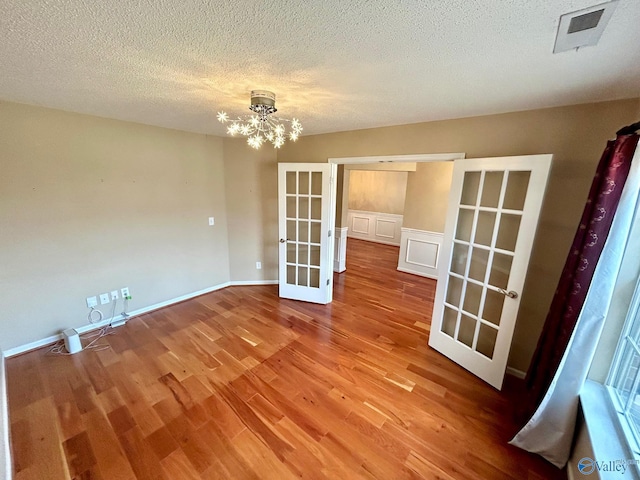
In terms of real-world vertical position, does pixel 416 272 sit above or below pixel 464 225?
below

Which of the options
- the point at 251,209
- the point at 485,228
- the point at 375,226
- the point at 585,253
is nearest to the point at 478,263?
the point at 485,228

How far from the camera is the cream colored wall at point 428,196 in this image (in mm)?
4414

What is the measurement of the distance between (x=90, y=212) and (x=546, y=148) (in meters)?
4.22

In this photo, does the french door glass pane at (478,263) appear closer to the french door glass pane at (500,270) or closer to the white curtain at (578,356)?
the french door glass pane at (500,270)

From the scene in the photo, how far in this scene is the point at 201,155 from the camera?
11.2 feet

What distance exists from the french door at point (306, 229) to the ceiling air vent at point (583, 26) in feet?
7.42

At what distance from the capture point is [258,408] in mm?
1910

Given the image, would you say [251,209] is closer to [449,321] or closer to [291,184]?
[291,184]

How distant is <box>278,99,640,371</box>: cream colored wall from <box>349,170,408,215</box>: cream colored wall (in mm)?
4571

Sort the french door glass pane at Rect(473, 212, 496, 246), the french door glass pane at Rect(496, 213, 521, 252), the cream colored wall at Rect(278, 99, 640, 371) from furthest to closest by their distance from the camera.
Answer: the french door glass pane at Rect(473, 212, 496, 246), the french door glass pane at Rect(496, 213, 521, 252), the cream colored wall at Rect(278, 99, 640, 371)

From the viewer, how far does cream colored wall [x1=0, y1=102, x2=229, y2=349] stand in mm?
2246

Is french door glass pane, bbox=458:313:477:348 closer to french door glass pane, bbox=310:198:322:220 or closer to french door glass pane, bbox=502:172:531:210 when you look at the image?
french door glass pane, bbox=502:172:531:210

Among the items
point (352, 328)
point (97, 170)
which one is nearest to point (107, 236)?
point (97, 170)

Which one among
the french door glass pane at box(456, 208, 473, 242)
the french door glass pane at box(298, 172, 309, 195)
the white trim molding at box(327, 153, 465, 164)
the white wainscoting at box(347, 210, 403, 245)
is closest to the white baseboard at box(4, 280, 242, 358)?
the french door glass pane at box(298, 172, 309, 195)
